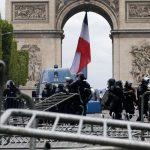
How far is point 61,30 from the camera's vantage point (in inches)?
2131

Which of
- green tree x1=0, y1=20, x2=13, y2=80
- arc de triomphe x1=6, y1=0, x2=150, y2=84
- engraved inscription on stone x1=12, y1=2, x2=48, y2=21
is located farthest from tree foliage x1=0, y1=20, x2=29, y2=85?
engraved inscription on stone x1=12, y1=2, x2=48, y2=21

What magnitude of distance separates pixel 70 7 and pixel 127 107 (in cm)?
3581

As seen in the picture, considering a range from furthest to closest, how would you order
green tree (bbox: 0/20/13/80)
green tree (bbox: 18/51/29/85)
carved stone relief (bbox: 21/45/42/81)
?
1. green tree (bbox: 18/51/29/85)
2. carved stone relief (bbox: 21/45/42/81)
3. green tree (bbox: 0/20/13/80)

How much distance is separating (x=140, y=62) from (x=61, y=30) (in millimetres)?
6922

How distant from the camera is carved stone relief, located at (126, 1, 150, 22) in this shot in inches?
2120

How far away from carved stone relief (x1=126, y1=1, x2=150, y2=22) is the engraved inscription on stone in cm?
679

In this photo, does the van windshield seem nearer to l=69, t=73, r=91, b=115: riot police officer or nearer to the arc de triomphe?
l=69, t=73, r=91, b=115: riot police officer

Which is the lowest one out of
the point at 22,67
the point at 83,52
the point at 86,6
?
the point at 83,52

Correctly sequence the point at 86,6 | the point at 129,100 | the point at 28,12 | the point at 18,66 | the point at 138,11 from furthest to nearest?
the point at 18,66 → the point at 86,6 → the point at 138,11 → the point at 28,12 → the point at 129,100

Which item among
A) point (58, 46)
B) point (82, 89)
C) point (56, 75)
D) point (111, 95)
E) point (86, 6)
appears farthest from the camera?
point (86, 6)

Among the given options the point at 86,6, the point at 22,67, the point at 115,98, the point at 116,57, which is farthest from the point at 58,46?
the point at 115,98

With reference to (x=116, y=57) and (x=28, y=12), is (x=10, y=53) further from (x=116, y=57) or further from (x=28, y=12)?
(x=116, y=57)

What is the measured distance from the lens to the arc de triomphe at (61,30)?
2100 inches

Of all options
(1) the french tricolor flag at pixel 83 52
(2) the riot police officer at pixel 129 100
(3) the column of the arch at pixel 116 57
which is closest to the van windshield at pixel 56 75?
(1) the french tricolor flag at pixel 83 52
